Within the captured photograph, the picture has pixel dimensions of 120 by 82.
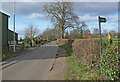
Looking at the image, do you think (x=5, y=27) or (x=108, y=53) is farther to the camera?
(x=5, y=27)

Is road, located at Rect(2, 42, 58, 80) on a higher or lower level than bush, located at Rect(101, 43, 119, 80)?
lower

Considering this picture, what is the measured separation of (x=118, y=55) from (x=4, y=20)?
40.1m

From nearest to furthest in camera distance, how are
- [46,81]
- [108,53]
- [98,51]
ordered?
[108,53], [98,51], [46,81]

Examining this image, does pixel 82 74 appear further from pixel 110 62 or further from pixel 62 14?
pixel 62 14

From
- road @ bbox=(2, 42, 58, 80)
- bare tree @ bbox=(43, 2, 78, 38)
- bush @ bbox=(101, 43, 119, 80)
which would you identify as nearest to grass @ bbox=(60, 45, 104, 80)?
bush @ bbox=(101, 43, 119, 80)

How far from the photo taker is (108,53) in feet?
29.2

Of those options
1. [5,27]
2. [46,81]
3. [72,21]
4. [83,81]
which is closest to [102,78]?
[83,81]

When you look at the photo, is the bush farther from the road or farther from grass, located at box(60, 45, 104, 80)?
the road

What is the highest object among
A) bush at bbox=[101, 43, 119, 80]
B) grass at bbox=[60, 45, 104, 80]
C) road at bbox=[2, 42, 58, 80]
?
bush at bbox=[101, 43, 119, 80]

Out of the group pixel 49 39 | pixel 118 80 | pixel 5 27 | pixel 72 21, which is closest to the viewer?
pixel 118 80

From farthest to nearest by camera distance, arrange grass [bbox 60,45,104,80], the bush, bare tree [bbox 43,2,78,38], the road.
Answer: bare tree [bbox 43,2,78,38] < the road < grass [bbox 60,45,104,80] < the bush

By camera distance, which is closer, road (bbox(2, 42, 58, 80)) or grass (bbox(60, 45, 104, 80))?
grass (bbox(60, 45, 104, 80))

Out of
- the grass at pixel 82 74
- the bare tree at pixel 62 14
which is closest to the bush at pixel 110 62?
the grass at pixel 82 74

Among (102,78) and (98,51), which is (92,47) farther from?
(102,78)
